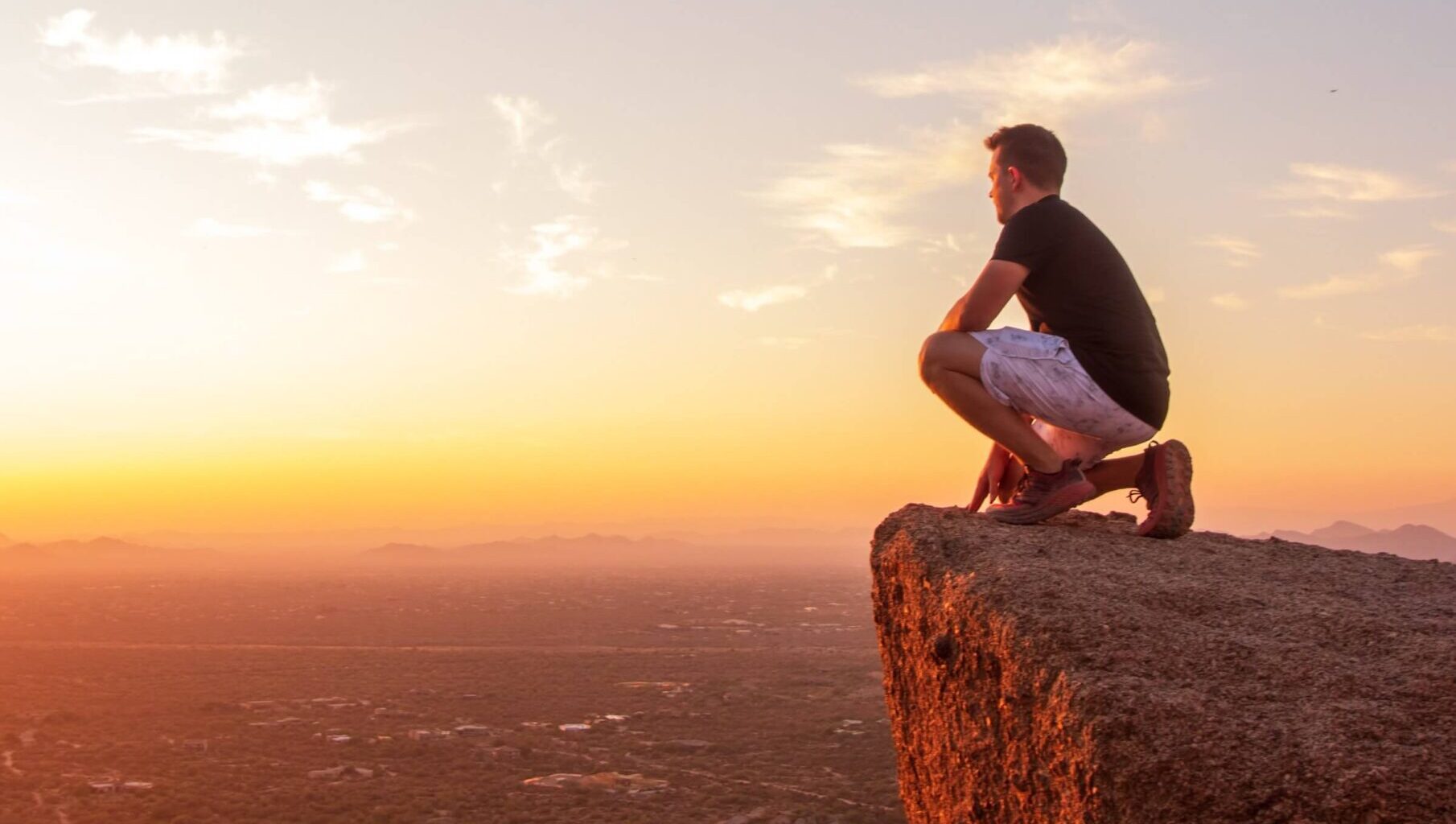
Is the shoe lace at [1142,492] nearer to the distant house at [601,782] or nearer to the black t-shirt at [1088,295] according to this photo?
the black t-shirt at [1088,295]

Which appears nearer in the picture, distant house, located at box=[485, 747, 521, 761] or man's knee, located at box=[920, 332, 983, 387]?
man's knee, located at box=[920, 332, 983, 387]

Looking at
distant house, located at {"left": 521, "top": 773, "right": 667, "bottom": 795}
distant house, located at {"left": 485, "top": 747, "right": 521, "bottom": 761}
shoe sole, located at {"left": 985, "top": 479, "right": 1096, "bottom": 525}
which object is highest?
shoe sole, located at {"left": 985, "top": 479, "right": 1096, "bottom": 525}

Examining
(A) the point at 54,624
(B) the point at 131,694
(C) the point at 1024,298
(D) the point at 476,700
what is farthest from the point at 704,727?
(A) the point at 54,624

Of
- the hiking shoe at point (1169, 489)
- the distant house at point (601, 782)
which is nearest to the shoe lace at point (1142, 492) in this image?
the hiking shoe at point (1169, 489)

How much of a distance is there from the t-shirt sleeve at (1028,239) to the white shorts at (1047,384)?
0.28 m

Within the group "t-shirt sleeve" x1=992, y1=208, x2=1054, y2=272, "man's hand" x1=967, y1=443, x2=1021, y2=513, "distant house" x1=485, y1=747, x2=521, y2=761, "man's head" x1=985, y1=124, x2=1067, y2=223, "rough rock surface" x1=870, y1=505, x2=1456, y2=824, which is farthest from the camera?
"distant house" x1=485, y1=747, x2=521, y2=761

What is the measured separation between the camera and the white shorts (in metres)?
4.23

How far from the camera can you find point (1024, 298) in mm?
4496

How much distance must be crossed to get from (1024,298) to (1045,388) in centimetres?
46

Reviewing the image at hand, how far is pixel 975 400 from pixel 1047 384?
281mm

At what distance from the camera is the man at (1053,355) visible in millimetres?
4238

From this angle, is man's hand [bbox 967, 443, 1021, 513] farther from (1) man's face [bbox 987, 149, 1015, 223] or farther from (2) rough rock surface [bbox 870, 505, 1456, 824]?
(1) man's face [bbox 987, 149, 1015, 223]

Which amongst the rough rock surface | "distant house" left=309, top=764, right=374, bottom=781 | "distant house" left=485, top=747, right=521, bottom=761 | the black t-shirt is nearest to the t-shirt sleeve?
the black t-shirt

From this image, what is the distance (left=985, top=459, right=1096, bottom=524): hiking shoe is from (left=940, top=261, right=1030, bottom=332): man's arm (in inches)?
26.7
